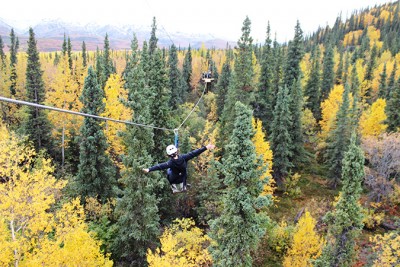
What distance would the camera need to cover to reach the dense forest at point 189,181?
1756 cm

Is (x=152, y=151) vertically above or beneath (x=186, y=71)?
beneath

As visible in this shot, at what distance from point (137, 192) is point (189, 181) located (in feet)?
27.2

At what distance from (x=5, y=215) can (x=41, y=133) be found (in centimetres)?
2099

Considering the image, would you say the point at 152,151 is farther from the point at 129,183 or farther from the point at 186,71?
the point at 186,71

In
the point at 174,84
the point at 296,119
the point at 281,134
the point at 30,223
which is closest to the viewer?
the point at 30,223

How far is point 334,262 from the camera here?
22.1m

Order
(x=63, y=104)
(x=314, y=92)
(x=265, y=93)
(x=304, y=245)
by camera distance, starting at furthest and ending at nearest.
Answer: (x=314, y=92), (x=265, y=93), (x=63, y=104), (x=304, y=245)

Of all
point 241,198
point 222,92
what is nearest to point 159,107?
point 241,198

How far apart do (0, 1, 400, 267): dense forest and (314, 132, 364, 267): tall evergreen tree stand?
3.5 inches

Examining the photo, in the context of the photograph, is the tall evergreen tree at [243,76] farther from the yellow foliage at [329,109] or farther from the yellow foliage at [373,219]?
the yellow foliage at [329,109]

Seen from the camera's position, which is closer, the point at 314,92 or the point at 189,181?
the point at 189,181

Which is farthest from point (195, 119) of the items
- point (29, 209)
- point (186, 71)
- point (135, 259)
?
point (186, 71)

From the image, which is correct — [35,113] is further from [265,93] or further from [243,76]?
[265,93]

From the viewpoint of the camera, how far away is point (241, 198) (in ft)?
57.7
